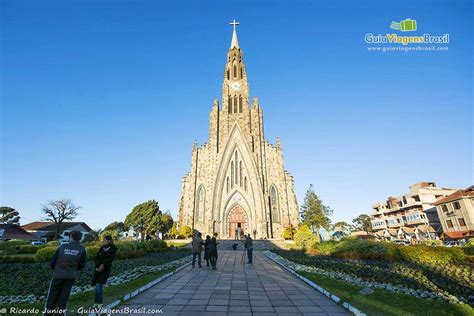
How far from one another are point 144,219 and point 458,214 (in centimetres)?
5402

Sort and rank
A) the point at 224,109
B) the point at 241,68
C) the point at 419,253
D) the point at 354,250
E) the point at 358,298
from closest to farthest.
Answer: the point at 358,298, the point at 419,253, the point at 354,250, the point at 224,109, the point at 241,68

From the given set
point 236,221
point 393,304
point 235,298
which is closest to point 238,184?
point 236,221

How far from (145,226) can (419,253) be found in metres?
40.7

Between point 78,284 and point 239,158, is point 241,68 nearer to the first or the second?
point 239,158

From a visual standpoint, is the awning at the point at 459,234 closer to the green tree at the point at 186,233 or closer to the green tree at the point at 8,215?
the green tree at the point at 186,233

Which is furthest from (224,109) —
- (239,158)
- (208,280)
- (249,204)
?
(208,280)

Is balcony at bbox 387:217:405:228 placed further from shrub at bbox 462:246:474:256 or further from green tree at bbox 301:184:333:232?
shrub at bbox 462:246:474:256

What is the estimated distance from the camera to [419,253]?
17609mm

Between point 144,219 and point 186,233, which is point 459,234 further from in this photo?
point 144,219

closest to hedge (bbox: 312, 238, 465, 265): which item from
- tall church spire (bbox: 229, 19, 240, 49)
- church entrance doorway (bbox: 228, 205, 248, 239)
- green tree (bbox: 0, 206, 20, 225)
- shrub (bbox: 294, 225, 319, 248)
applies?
shrub (bbox: 294, 225, 319, 248)

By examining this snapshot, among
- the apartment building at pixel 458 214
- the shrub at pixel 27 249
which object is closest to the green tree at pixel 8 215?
the shrub at pixel 27 249

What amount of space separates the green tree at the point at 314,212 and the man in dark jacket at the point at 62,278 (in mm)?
53573

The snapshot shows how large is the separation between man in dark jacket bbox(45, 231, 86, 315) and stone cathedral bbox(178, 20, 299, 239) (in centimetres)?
3127

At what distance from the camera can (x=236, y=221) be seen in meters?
37.5
